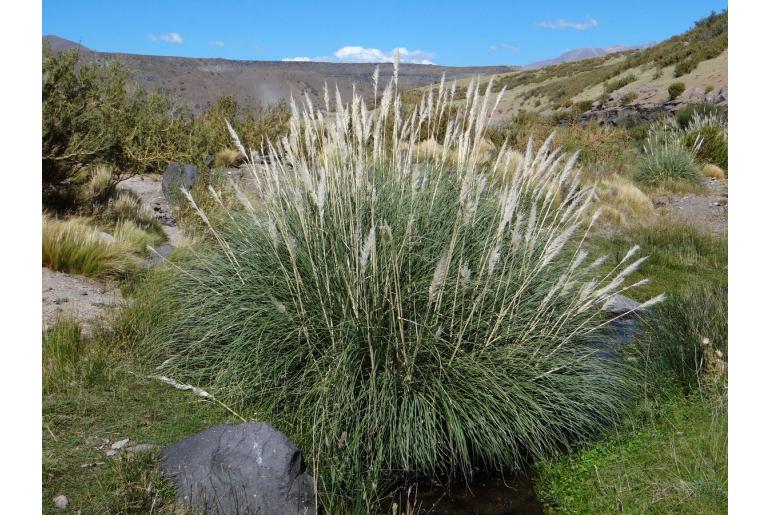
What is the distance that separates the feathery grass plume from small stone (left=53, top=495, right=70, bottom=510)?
1.05 meters

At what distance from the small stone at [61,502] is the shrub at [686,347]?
3.27 metres

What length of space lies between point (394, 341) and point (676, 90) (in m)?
25.7

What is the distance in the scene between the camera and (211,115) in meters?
16.0

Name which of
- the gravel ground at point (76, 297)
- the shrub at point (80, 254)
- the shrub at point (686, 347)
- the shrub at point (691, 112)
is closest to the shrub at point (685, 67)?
the shrub at point (691, 112)

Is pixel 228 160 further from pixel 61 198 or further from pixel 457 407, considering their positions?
pixel 457 407

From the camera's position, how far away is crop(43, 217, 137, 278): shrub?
571cm

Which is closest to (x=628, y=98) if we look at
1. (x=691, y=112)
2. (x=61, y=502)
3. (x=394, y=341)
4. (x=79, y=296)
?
(x=691, y=112)

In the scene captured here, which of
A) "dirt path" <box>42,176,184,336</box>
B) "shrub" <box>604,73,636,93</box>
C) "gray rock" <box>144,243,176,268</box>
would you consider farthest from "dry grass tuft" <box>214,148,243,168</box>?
"shrub" <box>604,73,636,93</box>

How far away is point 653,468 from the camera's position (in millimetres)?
3266

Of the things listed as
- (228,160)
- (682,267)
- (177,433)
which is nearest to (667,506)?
(177,433)

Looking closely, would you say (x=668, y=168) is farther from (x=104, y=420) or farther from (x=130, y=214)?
(x=104, y=420)

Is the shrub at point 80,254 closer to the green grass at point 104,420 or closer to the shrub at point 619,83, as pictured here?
the green grass at point 104,420

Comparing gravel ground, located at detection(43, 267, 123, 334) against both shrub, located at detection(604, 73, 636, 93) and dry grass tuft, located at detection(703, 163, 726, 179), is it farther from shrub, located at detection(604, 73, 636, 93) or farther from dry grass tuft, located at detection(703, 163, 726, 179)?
shrub, located at detection(604, 73, 636, 93)

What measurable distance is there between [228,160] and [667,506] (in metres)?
11.8
